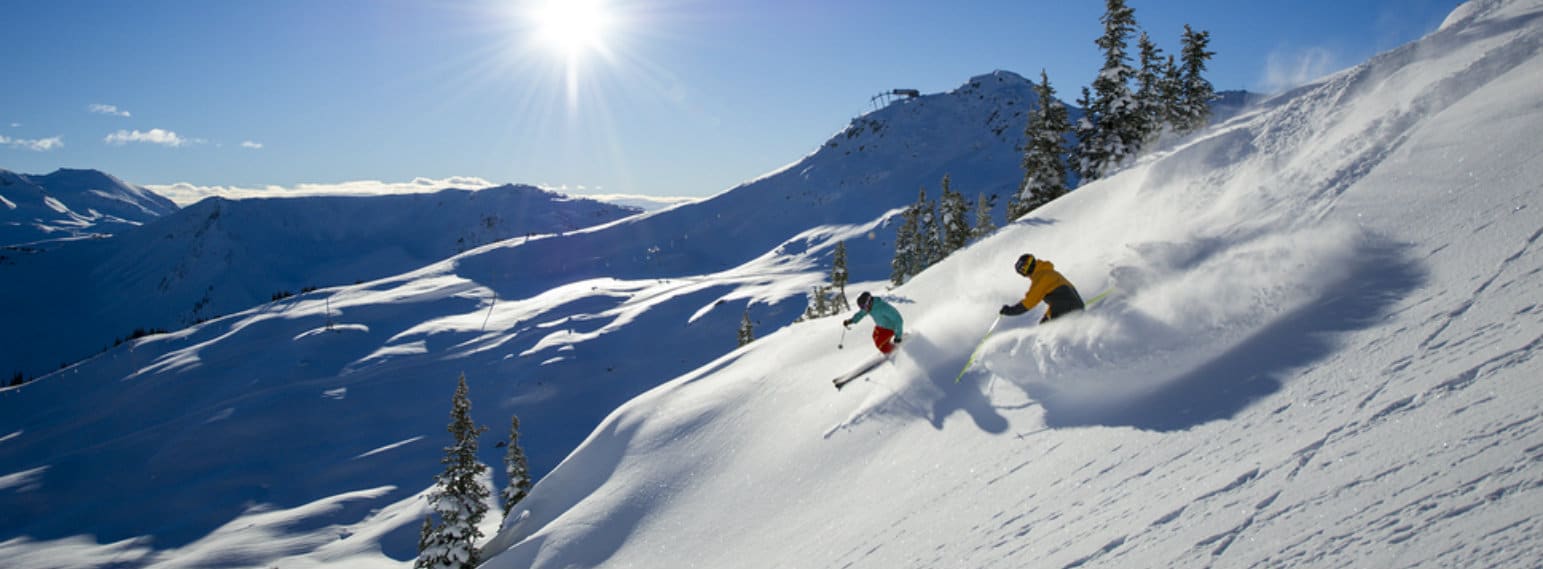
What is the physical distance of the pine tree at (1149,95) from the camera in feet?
107

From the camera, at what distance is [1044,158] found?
114 feet

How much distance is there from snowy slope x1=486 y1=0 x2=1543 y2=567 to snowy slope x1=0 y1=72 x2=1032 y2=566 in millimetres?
46170

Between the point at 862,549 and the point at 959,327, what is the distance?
5.91 meters

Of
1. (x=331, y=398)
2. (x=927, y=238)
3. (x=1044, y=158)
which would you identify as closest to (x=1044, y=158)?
(x=1044, y=158)

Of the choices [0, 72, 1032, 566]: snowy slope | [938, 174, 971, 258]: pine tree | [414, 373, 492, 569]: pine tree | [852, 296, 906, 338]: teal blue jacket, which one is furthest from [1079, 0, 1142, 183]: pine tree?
[0, 72, 1032, 566]: snowy slope

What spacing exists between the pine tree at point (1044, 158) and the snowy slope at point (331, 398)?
49.3m

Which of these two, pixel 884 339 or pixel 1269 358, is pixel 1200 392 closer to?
pixel 1269 358

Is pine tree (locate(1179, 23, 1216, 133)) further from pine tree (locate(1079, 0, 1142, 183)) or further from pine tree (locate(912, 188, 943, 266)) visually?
pine tree (locate(912, 188, 943, 266))

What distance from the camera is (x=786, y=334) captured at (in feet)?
64.3

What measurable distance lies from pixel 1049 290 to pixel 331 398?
284 ft

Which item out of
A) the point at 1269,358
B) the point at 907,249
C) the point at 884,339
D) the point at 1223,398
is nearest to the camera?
the point at 1223,398

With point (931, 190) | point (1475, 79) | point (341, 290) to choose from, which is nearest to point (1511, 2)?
point (1475, 79)

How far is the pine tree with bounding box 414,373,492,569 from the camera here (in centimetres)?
1875

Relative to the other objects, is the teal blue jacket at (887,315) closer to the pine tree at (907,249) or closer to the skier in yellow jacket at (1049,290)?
the skier in yellow jacket at (1049,290)
